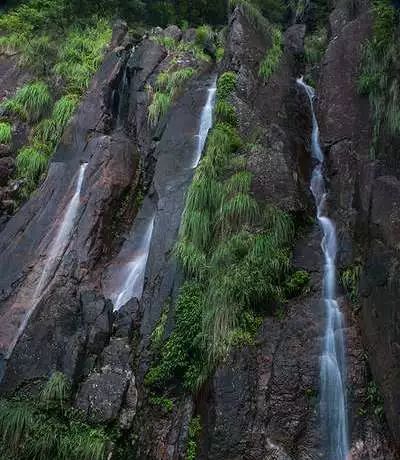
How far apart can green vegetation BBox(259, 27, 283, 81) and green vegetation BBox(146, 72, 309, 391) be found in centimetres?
423

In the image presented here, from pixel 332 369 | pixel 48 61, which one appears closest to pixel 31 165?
pixel 48 61

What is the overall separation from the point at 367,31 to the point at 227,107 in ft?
15.5

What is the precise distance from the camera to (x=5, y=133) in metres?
14.7

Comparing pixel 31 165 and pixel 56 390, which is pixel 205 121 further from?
pixel 56 390

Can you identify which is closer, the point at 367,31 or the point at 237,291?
the point at 237,291

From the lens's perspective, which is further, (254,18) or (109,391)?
(254,18)

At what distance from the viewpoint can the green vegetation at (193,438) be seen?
7.38 m

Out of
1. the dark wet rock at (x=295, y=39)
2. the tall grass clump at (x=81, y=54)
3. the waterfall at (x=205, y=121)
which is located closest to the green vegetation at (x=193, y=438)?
the waterfall at (x=205, y=121)

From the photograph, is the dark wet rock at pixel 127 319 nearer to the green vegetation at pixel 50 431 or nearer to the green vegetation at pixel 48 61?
the green vegetation at pixel 50 431

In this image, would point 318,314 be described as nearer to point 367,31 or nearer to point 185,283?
point 185,283

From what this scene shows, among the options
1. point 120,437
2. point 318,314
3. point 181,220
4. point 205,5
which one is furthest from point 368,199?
point 205,5

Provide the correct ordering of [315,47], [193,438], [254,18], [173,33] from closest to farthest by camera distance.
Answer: [193,438] → [254,18] → [315,47] → [173,33]

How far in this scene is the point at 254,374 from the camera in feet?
25.6

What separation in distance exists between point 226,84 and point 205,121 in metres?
1.10
